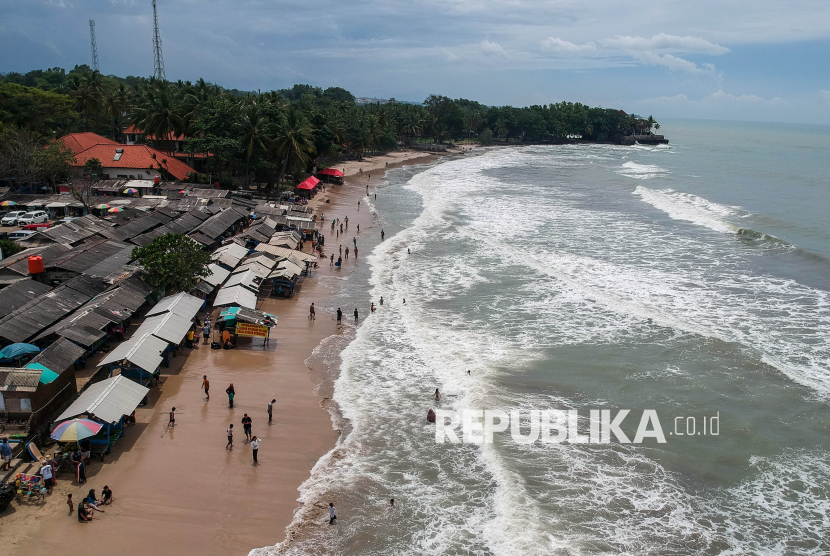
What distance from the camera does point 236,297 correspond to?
24812mm

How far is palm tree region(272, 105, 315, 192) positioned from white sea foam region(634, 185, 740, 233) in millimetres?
33818

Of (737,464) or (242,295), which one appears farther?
(242,295)

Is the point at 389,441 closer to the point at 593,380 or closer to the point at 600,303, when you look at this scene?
the point at 593,380

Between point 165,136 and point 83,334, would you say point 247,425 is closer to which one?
point 83,334

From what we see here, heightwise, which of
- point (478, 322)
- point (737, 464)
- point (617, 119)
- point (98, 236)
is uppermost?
point (617, 119)

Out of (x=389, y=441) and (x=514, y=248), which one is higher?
(x=514, y=248)

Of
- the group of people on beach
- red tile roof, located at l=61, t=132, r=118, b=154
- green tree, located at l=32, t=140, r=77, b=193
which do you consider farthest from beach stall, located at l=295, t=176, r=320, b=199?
the group of people on beach

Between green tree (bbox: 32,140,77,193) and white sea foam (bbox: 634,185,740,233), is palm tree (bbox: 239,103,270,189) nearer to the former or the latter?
green tree (bbox: 32,140,77,193)

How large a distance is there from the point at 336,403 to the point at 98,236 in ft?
66.4

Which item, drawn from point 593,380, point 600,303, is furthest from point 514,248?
point 593,380

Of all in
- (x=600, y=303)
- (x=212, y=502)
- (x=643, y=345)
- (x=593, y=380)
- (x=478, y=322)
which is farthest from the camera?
(x=600, y=303)

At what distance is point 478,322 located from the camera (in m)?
26.5

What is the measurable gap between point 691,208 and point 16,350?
55730 millimetres

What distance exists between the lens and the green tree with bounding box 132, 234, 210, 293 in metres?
24.2
